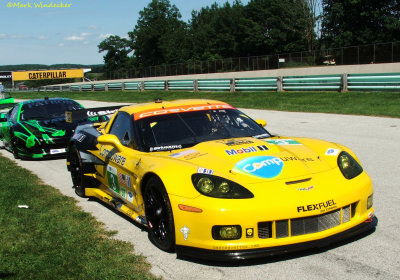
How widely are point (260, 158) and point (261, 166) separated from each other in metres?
0.15

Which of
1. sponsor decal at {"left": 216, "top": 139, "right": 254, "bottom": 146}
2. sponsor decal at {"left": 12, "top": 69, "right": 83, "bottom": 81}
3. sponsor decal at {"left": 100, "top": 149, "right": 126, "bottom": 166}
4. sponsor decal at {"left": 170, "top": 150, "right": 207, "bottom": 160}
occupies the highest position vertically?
sponsor decal at {"left": 12, "top": 69, "right": 83, "bottom": 81}

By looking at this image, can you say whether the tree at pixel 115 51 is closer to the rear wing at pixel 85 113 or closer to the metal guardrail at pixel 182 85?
the metal guardrail at pixel 182 85

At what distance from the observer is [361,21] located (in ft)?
186

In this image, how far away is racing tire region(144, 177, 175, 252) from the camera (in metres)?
4.17

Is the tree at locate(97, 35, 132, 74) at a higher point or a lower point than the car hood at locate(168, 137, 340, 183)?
higher

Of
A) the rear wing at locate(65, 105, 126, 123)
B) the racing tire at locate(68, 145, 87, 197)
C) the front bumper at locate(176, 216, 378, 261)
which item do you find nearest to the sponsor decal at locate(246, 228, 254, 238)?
the front bumper at locate(176, 216, 378, 261)

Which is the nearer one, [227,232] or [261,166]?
[227,232]

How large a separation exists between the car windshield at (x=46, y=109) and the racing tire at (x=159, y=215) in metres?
7.53

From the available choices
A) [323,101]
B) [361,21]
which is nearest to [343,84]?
[323,101]

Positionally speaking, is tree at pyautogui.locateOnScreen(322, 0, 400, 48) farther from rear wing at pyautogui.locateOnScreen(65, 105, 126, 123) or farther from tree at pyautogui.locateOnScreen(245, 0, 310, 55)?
rear wing at pyautogui.locateOnScreen(65, 105, 126, 123)

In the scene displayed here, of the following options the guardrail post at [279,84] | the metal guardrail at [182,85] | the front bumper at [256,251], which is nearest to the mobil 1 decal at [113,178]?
the front bumper at [256,251]

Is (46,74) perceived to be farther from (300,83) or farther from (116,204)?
(116,204)

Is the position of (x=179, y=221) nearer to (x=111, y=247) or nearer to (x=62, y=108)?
(x=111, y=247)

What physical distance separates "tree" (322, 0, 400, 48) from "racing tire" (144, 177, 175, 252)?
52434mm
